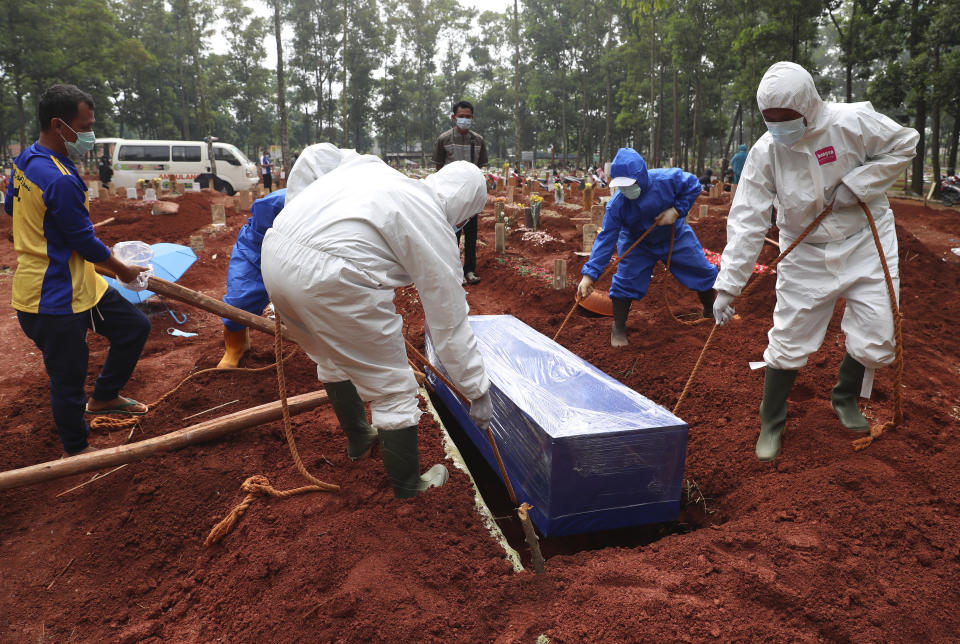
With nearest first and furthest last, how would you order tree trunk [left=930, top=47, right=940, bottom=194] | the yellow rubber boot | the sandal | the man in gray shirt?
the sandal < the yellow rubber boot < the man in gray shirt < tree trunk [left=930, top=47, right=940, bottom=194]

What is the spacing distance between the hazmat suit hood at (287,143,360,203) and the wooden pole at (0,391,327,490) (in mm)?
1182

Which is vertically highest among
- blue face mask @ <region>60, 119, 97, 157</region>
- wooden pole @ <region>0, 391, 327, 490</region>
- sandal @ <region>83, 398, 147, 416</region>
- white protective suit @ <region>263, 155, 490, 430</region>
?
blue face mask @ <region>60, 119, 97, 157</region>

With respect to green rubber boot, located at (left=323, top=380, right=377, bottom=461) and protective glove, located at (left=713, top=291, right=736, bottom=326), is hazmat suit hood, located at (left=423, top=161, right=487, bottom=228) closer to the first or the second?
green rubber boot, located at (left=323, top=380, right=377, bottom=461)

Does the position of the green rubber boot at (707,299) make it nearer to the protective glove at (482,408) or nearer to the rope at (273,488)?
the protective glove at (482,408)

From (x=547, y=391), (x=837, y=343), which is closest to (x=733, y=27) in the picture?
(x=837, y=343)

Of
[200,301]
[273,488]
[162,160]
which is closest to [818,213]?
[273,488]

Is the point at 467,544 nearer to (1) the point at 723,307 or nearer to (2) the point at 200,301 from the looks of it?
(1) the point at 723,307

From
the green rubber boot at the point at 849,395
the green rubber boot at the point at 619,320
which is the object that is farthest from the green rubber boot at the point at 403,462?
the green rubber boot at the point at 619,320

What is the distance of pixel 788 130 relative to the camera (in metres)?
2.61

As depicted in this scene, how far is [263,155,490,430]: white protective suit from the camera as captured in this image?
203cm

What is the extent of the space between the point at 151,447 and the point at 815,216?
3290 millimetres

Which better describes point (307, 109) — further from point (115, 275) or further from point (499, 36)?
point (115, 275)

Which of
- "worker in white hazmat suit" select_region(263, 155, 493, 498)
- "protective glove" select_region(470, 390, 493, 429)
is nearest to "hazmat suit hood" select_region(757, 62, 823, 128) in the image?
"worker in white hazmat suit" select_region(263, 155, 493, 498)

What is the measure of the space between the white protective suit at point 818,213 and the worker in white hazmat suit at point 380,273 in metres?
1.41
